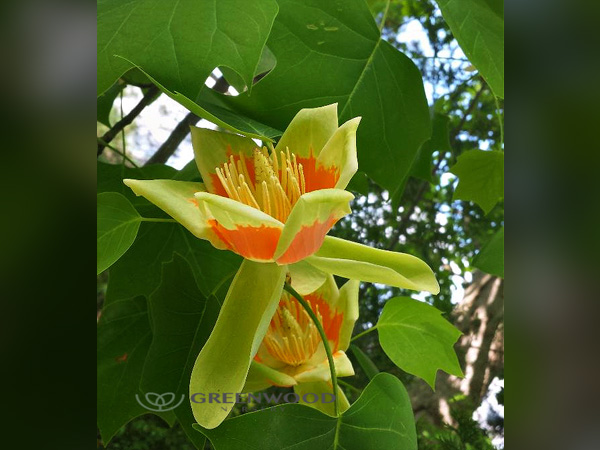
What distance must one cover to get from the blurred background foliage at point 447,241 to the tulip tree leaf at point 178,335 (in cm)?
32

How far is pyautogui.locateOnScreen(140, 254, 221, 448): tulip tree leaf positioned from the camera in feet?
0.91

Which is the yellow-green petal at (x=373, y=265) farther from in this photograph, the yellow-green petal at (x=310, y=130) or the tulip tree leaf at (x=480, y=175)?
the tulip tree leaf at (x=480, y=175)

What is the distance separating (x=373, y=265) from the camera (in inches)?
8.5

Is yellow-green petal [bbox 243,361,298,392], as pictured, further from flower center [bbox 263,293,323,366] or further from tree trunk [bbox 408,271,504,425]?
tree trunk [bbox 408,271,504,425]

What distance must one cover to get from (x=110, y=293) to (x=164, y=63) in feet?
0.52

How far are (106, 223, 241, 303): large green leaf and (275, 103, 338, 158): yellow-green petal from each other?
0.33 feet

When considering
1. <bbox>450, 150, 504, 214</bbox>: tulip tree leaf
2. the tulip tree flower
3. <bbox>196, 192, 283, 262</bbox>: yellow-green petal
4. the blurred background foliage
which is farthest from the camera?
the blurred background foliage

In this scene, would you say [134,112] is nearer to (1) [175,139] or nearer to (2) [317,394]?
(1) [175,139]

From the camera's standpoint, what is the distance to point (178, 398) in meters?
0.28

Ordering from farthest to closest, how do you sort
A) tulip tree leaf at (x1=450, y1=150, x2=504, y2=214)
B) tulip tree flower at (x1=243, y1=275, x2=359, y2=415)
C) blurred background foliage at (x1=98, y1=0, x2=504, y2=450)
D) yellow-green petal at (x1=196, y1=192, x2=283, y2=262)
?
blurred background foliage at (x1=98, y1=0, x2=504, y2=450), tulip tree leaf at (x1=450, y1=150, x2=504, y2=214), tulip tree flower at (x1=243, y1=275, x2=359, y2=415), yellow-green petal at (x1=196, y1=192, x2=283, y2=262)

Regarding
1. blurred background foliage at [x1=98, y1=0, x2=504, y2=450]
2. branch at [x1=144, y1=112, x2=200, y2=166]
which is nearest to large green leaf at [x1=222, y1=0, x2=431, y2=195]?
branch at [x1=144, y1=112, x2=200, y2=166]

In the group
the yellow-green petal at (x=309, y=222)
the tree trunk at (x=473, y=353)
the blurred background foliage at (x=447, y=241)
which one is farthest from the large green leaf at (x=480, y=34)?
the tree trunk at (x=473, y=353)
